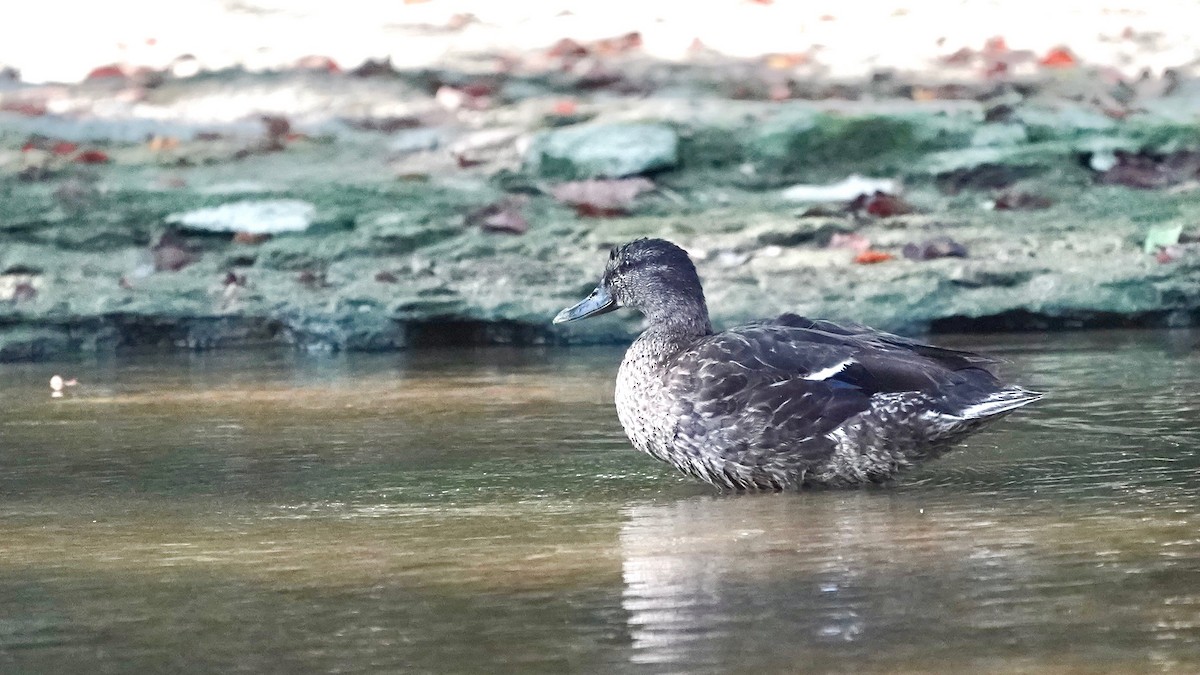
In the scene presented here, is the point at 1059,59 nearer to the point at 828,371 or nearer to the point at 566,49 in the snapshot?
the point at 566,49

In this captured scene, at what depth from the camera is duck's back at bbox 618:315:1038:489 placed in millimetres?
5957

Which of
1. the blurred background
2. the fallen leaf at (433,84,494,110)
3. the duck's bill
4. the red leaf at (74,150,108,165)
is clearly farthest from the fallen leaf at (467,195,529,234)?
the duck's bill

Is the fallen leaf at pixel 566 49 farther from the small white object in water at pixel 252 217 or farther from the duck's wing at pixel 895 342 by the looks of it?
the duck's wing at pixel 895 342

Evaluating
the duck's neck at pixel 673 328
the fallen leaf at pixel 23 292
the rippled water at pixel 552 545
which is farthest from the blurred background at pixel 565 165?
the duck's neck at pixel 673 328

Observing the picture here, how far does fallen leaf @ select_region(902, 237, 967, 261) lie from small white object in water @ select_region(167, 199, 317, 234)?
133 inches

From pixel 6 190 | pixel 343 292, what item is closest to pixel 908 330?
pixel 343 292

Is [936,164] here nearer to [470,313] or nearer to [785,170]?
[785,170]

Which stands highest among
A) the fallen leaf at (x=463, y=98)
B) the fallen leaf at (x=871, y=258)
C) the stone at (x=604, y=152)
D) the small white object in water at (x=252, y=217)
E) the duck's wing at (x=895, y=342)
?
the fallen leaf at (x=463, y=98)

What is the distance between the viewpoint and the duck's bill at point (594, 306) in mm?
7051

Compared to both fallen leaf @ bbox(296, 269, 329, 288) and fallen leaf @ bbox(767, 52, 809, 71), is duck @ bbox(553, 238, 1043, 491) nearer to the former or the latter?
fallen leaf @ bbox(296, 269, 329, 288)

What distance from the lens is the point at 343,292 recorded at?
10320 millimetres

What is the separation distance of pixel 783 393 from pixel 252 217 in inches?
229

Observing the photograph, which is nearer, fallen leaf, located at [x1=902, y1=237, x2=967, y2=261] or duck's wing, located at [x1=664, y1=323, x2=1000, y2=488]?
duck's wing, located at [x1=664, y1=323, x2=1000, y2=488]

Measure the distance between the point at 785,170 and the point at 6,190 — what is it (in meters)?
4.65
